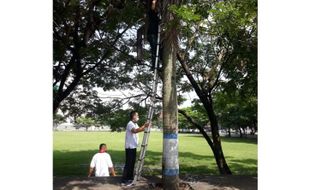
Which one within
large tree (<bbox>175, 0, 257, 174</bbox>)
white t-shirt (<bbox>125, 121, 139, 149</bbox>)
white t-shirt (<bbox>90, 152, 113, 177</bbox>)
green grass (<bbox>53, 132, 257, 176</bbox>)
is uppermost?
large tree (<bbox>175, 0, 257, 174</bbox>)

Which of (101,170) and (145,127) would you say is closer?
(145,127)

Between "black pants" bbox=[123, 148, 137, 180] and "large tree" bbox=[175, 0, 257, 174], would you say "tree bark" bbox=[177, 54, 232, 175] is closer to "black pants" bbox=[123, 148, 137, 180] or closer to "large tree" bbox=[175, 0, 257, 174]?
"large tree" bbox=[175, 0, 257, 174]

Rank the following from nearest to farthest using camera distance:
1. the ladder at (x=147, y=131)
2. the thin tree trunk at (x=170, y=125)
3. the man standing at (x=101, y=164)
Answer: the ladder at (x=147, y=131)
the thin tree trunk at (x=170, y=125)
the man standing at (x=101, y=164)

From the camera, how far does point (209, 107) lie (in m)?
11.4

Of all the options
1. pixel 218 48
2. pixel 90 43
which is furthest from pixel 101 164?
pixel 218 48

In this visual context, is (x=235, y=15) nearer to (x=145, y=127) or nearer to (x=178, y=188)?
(x=145, y=127)

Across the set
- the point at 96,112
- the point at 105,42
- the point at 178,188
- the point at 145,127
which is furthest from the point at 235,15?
the point at 96,112

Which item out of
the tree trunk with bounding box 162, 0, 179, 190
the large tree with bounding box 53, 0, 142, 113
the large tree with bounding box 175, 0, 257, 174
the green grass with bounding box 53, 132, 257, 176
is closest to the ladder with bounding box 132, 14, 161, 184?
the tree trunk with bounding box 162, 0, 179, 190

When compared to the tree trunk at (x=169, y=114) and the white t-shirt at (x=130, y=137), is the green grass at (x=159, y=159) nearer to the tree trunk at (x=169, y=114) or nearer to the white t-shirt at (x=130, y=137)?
the white t-shirt at (x=130, y=137)

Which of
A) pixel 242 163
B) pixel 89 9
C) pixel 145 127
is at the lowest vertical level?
pixel 242 163

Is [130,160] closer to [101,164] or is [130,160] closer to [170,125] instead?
[170,125]

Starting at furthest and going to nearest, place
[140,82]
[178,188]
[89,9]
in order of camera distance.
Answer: [140,82], [89,9], [178,188]

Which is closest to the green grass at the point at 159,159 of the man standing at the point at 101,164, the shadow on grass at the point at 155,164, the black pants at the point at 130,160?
the shadow on grass at the point at 155,164

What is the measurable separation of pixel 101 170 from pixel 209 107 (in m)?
4.45
